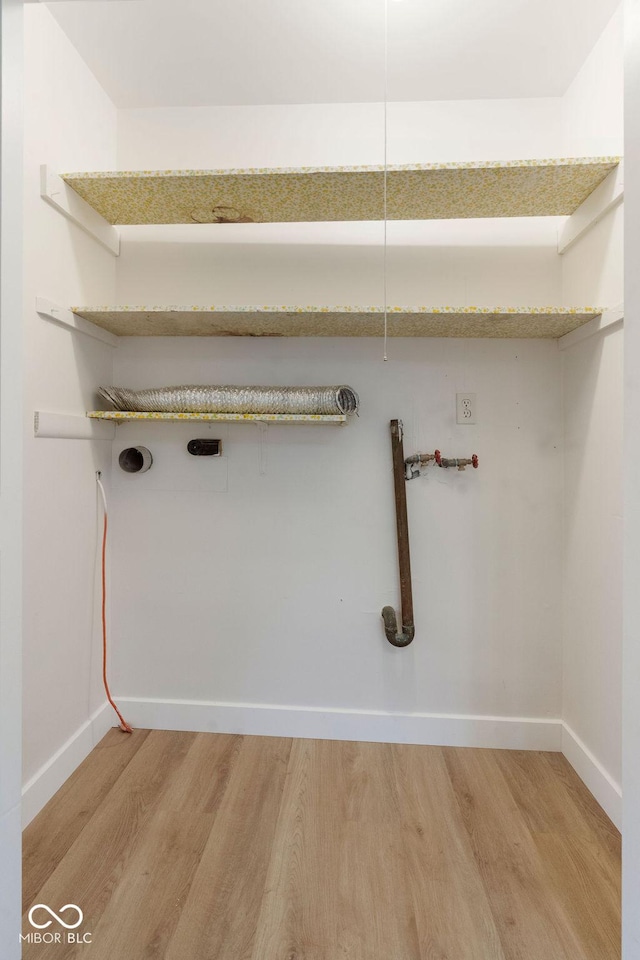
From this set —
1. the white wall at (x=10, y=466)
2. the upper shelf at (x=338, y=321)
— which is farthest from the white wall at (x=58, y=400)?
the white wall at (x=10, y=466)

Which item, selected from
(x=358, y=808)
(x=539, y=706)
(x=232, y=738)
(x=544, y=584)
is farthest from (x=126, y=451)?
(x=539, y=706)

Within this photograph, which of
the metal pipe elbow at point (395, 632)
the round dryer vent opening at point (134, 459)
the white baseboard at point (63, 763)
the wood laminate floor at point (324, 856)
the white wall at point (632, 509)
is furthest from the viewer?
the round dryer vent opening at point (134, 459)

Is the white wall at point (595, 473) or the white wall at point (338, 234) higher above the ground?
the white wall at point (338, 234)

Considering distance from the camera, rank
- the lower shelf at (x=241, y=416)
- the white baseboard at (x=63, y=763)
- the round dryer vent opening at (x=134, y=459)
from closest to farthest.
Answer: the white baseboard at (x=63, y=763), the lower shelf at (x=241, y=416), the round dryer vent opening at (x=134, y=459)

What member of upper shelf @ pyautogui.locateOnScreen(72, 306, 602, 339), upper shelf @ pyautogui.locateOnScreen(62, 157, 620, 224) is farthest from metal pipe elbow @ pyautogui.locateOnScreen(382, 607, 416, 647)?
upper shelf @ pyautogui.locateOnScreen(62, 157, 620, 224)

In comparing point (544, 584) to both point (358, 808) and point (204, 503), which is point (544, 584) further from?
point (204, 503)

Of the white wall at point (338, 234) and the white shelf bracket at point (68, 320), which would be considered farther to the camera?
the white wall at point (338, 234)

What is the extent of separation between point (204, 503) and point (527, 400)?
1.44 m

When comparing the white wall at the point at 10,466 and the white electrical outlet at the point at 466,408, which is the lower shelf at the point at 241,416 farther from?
the white wall at the point at 10,466

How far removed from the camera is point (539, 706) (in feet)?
6.44

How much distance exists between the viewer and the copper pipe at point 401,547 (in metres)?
1.92

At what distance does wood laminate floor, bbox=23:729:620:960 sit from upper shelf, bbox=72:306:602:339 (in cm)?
169

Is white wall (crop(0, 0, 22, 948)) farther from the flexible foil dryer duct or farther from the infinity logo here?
the flexible foil dryer duct

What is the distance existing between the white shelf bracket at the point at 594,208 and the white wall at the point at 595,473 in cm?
3
